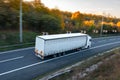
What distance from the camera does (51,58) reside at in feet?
70.2

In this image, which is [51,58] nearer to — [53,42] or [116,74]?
[53,42]

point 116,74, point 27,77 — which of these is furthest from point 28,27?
point 116,74

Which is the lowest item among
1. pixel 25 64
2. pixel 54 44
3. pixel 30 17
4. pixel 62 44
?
pixel 25 64

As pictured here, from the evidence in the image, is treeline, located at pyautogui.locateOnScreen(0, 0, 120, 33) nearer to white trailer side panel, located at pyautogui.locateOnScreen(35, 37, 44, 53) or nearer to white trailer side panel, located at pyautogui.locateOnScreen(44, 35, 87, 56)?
white trailer side panel, located at pyautogui.locateOnScreen(44, 35, 87, 56)

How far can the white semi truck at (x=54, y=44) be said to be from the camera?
19.9 m

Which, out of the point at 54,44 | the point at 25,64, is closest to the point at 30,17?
the point at 54,44

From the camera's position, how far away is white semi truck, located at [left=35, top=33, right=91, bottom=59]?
19941 mm

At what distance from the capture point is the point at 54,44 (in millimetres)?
20922

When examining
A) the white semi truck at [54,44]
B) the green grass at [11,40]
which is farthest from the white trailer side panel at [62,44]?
the green grass at [11,40]

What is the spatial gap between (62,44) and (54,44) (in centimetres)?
168

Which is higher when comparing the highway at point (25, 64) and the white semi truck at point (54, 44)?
the white semi truck at point (54, 44)

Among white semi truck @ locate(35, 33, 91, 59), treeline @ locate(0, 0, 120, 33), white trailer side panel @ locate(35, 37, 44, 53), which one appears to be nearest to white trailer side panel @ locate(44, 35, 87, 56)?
white semi truck @ locate(35, 33, 91, 59)

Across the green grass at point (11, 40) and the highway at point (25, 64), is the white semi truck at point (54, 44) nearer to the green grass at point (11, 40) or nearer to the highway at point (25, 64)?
the highway at point (25, 64)

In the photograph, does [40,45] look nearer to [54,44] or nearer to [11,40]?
[54,44]
